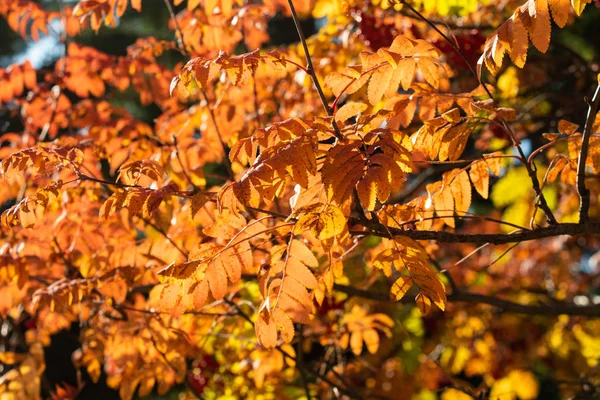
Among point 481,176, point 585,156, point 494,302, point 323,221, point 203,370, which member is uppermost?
point 323,221

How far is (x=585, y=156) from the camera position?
1829mm

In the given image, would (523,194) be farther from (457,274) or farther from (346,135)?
(346,135)

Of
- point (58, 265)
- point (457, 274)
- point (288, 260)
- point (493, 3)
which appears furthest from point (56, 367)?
point (288, 260)

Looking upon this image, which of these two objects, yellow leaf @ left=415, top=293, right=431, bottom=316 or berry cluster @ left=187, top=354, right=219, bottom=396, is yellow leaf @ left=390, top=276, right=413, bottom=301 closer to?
yellow leaf @ left=415, top=293, right=431, bottom=316

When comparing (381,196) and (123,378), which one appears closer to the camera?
(381,196)

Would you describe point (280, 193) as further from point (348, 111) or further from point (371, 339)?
point (371, 339)

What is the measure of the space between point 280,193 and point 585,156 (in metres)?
0.75

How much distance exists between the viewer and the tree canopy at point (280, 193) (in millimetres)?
1839

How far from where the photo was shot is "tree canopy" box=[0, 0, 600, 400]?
72.4 inches

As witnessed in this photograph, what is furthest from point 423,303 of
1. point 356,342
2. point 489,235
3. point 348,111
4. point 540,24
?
point 356,342

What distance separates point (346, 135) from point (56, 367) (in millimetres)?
6856

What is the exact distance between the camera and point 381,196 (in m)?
1.63

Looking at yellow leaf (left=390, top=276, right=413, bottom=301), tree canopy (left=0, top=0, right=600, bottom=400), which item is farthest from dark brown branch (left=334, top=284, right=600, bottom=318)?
yellow leaf (left=390, top=276, right=413, bottom=301)

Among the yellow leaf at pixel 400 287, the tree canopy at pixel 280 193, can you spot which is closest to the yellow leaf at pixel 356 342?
the tree canopy at pixel 280 193
